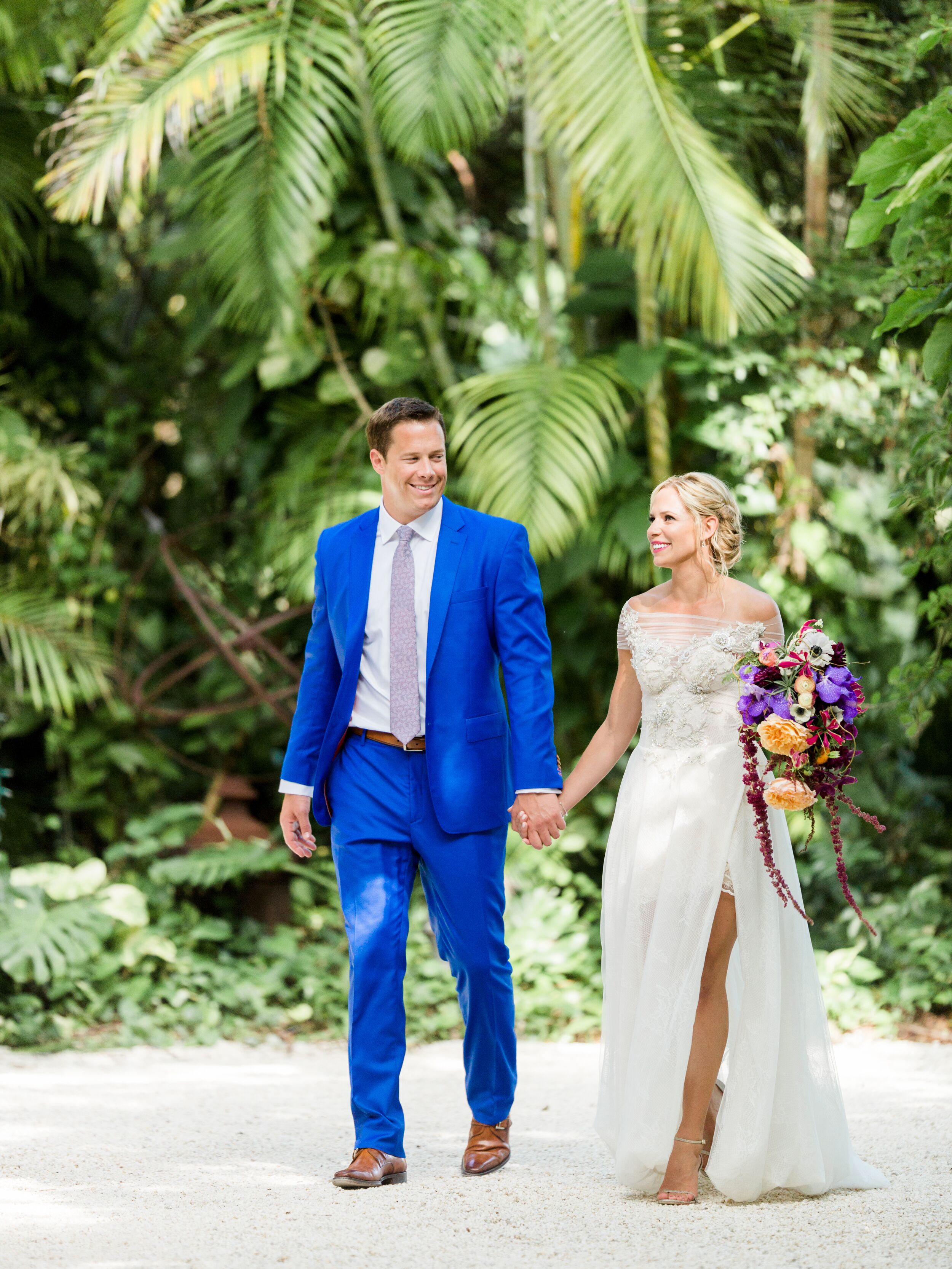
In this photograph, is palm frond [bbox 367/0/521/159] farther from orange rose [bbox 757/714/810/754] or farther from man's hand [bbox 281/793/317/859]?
orange rose [bbox 757/714/810/754]

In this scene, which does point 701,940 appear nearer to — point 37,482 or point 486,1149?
point 486,1149

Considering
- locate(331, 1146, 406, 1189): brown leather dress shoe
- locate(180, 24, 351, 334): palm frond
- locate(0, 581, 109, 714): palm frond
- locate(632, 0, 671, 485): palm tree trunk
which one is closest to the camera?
locate(331, 1146, 406, 1189): brown leather dress shoe

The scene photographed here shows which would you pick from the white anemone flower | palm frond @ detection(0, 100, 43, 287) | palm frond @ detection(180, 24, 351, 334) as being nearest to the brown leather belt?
the white anemone flower

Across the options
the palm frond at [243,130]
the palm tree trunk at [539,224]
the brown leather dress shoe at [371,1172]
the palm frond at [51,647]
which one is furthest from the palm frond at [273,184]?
→ the brown leather dress shoe at [371,1172]

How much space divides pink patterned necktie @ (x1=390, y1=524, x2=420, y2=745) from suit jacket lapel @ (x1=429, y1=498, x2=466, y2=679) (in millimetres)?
46

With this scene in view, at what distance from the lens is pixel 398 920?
3457 mm

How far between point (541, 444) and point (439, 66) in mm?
1588

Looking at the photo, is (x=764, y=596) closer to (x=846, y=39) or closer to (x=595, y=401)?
(x=595, y=401)

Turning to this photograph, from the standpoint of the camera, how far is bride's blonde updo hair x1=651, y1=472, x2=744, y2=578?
3377 mm

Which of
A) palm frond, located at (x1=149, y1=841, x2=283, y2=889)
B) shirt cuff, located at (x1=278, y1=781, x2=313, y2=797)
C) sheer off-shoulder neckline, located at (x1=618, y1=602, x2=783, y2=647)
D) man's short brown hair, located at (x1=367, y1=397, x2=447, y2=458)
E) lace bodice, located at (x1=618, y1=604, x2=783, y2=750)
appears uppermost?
man's short brown hair, located at (x1=367, y1=397, x2=447, y2=458)

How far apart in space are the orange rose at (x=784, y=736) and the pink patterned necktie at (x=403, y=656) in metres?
0.91

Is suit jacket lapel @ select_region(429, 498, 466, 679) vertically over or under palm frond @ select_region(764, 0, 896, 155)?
under

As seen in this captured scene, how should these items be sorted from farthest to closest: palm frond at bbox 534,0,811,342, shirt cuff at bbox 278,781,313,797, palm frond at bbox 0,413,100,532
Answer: palm frond at bbox 0,413,100,532 < palm frond at bbox 534,0,811,342 < shirt cuff at bbox 278,781,313,797

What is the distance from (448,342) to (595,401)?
4.86 feet
